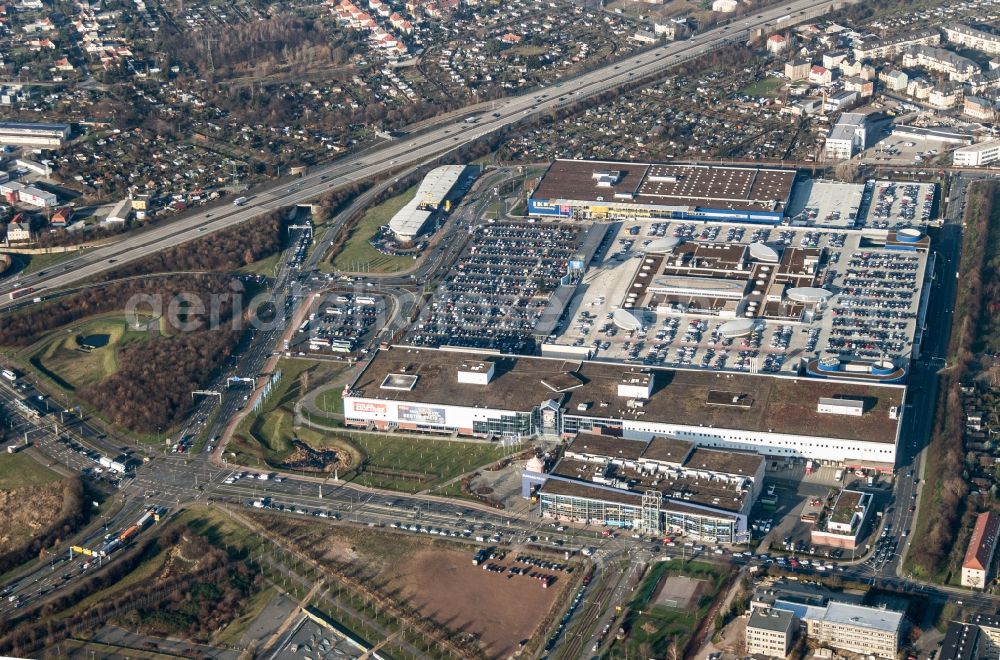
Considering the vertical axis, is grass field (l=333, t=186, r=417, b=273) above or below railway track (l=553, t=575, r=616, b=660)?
below

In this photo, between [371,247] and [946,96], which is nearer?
[371,247]

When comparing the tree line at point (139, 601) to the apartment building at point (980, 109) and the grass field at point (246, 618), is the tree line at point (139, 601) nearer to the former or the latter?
the grass field at point (246, 618)

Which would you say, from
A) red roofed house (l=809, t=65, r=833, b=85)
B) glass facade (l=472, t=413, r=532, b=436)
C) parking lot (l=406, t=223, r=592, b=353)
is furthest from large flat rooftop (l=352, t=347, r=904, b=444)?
red roofed house (l=809, t=65, r=833, b=85)

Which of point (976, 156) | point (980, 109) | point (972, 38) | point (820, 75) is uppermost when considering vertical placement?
point (976, 156)

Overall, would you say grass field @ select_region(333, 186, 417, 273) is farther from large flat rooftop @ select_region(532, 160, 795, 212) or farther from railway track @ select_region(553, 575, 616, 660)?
railway track @ select_region(553, 575, 616, 660)

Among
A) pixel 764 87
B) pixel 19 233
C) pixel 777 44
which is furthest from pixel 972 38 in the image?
pixel 19 233

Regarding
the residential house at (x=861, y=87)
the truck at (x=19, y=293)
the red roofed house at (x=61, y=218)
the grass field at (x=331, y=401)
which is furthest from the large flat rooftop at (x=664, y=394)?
the residential house at (x=861, y=87)

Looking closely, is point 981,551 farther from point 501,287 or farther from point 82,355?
point 82,355
